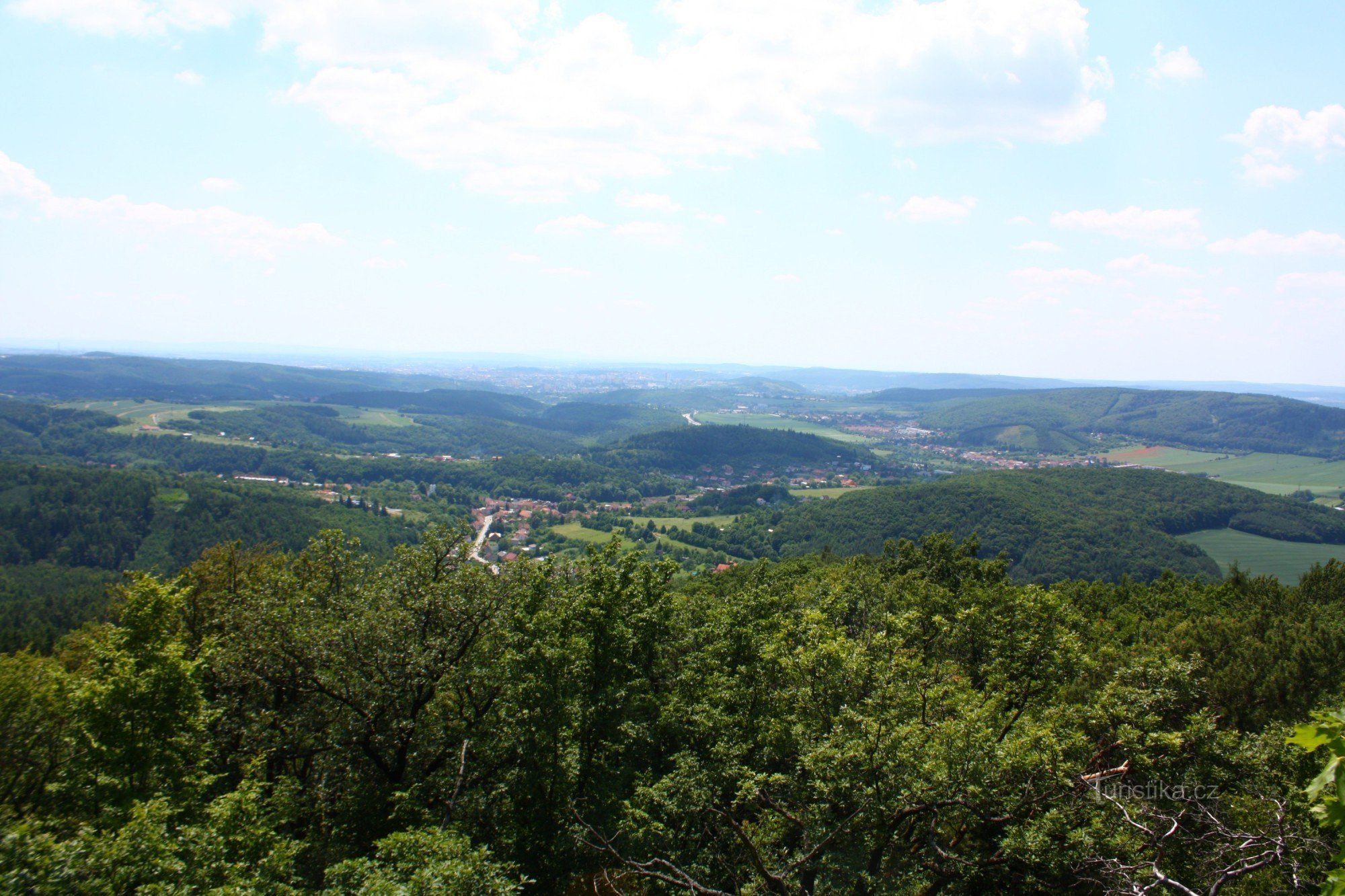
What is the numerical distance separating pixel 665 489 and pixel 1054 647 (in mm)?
165790

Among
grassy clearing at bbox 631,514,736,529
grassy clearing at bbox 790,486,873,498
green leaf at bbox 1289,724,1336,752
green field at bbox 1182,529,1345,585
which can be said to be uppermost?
green leaf at bbox 1289,724,1336,752

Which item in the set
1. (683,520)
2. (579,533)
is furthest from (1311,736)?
(683,520)

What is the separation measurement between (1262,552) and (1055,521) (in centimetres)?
3916

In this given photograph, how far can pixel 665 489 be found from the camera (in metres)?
187

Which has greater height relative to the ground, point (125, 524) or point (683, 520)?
point (125, 524)

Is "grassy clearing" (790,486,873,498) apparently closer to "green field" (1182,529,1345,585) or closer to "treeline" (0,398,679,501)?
"treeline" (0,398,679,501)

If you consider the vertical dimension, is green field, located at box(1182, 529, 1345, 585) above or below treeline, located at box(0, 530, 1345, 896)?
below

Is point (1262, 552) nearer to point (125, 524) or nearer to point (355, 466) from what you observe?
point (125, 524)

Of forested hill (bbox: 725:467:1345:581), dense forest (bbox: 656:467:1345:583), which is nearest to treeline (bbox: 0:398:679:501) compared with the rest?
dense forest (bbox: 656:467:1345:583)

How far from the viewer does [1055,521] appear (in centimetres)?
11294

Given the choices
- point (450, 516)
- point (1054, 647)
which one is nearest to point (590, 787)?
point (1054, 647)

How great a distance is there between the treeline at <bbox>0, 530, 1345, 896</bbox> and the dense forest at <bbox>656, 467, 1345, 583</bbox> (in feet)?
278

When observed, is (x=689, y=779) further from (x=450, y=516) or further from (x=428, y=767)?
(x=450, y=516)

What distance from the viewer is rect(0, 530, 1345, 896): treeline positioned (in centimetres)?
1338
